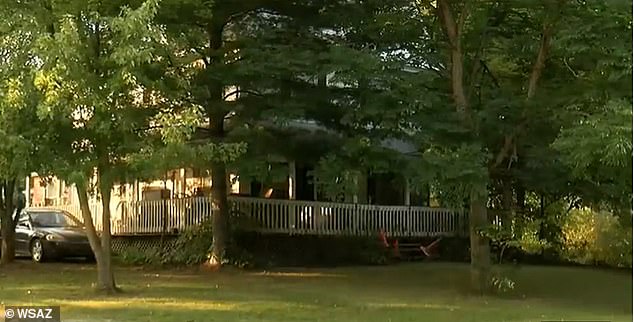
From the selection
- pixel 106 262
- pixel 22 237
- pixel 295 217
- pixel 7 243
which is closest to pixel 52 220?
pixel 22 237

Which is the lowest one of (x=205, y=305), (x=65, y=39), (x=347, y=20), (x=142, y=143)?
(x=205, y=305)

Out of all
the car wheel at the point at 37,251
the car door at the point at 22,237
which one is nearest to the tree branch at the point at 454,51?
the car wheel at the point at 37,251

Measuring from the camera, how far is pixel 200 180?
83.7 feet

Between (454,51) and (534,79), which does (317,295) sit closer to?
(454,51)

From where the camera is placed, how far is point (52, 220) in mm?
24578

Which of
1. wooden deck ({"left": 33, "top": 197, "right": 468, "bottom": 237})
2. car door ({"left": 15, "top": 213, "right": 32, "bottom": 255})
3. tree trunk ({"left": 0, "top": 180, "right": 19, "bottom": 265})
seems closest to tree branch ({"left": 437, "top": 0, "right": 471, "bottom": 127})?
wooden deck ({"left": 33, "top": 197, "right": 468, "bottom": 237})

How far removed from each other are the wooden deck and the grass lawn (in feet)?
9.09

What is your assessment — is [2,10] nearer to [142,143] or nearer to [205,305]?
[142,143]

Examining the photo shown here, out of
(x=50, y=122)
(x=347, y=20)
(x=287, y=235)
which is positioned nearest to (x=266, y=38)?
(x=347, y=20)

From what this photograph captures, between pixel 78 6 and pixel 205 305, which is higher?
pixel 78 6

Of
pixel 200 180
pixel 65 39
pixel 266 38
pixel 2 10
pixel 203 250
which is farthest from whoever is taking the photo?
pixel 200 180

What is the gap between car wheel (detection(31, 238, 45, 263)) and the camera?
23.7 metres

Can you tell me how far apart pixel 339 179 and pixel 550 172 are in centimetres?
388

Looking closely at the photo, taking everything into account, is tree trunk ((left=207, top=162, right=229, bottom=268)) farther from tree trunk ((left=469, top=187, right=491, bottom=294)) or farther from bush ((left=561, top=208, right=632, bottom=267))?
bush ((left=561, top=208, right=632, bottom=267))
